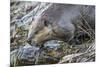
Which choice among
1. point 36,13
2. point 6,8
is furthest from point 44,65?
point 6,8

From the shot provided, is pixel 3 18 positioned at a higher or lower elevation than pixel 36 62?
higher

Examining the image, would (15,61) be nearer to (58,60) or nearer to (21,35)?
(21,35)
